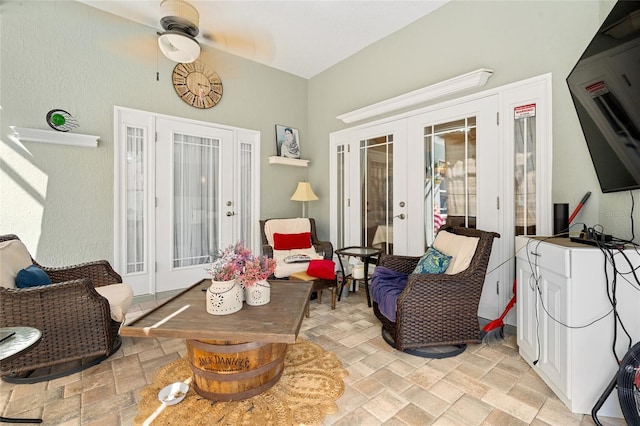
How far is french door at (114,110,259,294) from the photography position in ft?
11.0

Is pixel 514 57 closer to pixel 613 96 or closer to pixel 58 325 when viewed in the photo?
pixel 613 96

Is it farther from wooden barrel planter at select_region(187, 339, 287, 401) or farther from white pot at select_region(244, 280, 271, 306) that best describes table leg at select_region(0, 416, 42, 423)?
white pot at select_region(244, 280, 271, 306)

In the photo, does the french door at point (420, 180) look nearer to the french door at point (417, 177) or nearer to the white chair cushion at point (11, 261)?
the french door at point (417, 177)

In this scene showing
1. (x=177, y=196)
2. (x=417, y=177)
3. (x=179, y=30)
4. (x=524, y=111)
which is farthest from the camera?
(x=177, y=196)

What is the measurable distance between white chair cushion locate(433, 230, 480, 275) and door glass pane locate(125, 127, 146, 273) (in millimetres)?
3312

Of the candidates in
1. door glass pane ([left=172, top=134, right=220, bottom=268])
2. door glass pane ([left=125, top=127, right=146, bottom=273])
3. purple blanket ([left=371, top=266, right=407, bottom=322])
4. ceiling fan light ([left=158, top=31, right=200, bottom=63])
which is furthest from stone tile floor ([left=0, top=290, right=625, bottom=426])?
ceiling fan light ([left=158, top=31, right=200, bottom=63])

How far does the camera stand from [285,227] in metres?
4.09

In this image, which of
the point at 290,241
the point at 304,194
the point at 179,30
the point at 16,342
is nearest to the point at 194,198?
the point at 290,241

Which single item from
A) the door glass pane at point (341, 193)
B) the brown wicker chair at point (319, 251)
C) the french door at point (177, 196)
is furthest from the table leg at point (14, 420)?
the door glass pane at point (341, 193)

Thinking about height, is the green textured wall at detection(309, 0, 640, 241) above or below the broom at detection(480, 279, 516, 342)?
above

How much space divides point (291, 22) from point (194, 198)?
2447 millimetres

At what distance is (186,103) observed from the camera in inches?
145

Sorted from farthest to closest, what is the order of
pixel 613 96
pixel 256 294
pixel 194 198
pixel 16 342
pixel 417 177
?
pixel 194 198
pixel 417 177
pixel 256 294
pixel 613 96
pixel 16 342

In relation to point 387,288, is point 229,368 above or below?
below
